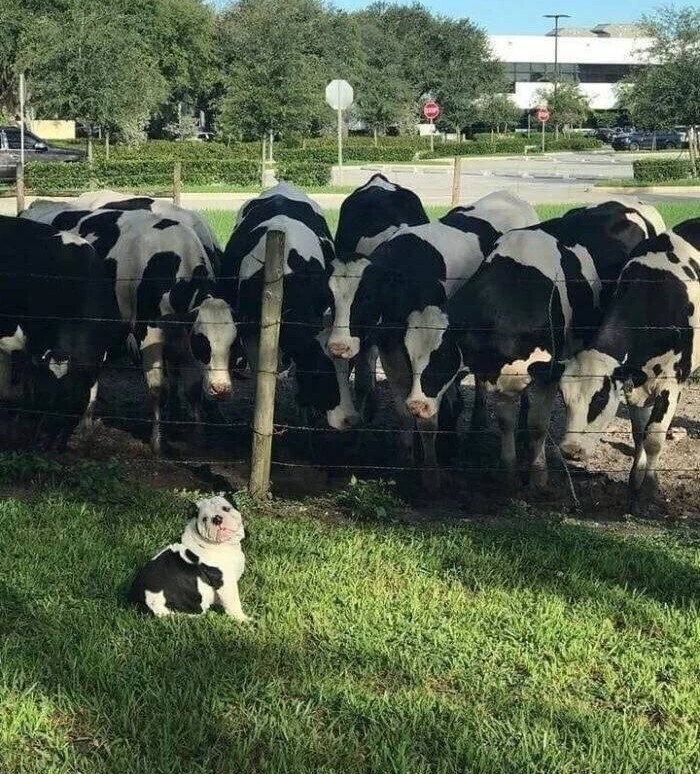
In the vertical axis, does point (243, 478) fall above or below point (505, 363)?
below

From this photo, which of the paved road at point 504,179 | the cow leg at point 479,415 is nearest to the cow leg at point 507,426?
the cow leg at point 479,415

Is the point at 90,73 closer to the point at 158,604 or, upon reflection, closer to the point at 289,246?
the point at 289,246

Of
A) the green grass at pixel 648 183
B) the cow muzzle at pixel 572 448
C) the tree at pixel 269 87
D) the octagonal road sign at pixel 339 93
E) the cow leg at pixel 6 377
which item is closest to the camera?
the cow muzzle at pixel 572 448

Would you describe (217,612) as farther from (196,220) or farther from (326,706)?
(196,220)

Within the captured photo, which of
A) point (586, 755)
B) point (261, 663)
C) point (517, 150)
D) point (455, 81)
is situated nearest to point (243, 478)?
point (261, 663)

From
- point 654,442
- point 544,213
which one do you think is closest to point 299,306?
Answer: point 654,442

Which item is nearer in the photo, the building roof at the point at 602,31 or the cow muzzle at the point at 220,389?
the cow muzzle at the point at 220,389

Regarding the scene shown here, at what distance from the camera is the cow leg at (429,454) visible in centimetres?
788

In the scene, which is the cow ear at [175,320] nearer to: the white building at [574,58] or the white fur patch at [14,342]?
the white fur patch at [14,342]

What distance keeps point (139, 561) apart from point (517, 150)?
218ft

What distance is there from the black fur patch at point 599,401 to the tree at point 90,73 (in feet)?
100.0

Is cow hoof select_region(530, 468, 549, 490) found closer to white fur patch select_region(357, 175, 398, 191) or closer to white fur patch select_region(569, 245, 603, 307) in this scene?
white fur patch select_region(569, 245, 603, 307)

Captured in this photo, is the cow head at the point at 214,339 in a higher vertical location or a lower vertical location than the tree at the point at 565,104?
lower

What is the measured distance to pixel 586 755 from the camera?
3906mm
